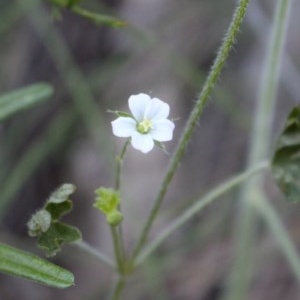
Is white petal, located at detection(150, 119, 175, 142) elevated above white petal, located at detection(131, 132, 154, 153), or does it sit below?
above

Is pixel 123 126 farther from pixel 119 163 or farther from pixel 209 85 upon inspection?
pixel 209 85

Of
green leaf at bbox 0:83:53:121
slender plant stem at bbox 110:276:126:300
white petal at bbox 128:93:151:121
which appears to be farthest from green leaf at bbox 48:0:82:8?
slender plant stem at bbox 110:276:126:300

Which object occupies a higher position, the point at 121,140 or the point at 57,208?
the point at 121,140

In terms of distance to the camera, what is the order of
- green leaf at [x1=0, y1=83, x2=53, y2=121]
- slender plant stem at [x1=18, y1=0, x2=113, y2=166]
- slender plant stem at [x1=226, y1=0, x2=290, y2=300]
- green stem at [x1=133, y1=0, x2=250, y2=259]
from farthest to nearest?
slender plant stem at [x1=18, y1=0, x2=113, y2=166]
slender plant stem at [x1=226, y1=0, x2=290, y2=300]
green leaf at [x1=0, y1=83, x2=53, y2=121]
green stem at [x1=133, y1=0, x2=250, y2=259]

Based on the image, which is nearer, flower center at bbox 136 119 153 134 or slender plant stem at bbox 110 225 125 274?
flower center at bbox 136 119 153 134

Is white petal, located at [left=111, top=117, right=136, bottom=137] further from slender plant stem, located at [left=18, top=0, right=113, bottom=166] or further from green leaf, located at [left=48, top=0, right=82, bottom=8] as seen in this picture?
slender plant stem, located at [left=18, top=0, right=113, bottom=166]

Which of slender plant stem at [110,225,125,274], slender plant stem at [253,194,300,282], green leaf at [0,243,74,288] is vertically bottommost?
green leaf at [0,243,74,288]

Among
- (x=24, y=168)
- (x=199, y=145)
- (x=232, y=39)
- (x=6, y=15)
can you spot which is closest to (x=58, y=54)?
(x=6, y=15)

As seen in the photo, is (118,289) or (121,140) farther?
(121,140)

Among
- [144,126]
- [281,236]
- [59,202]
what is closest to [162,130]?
[144,126]
